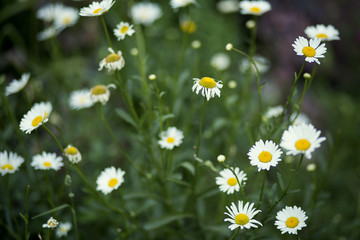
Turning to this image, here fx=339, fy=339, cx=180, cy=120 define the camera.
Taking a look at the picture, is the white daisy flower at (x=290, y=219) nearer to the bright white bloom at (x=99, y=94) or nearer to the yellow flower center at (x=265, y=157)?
the yellow flower center at (x=265, y=157)

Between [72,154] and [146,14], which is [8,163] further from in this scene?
[146,14]

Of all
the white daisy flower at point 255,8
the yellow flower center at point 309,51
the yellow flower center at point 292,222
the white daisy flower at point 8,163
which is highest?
the white daisy flower at point 255,8

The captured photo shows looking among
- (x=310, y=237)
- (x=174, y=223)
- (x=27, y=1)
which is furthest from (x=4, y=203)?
(x=27, y=1)

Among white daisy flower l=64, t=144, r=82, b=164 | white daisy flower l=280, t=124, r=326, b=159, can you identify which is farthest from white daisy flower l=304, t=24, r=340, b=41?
white daisy flower l=64, t=144, r=82, b=164

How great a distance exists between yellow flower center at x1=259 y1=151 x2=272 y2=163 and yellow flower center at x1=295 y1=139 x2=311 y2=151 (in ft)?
0.44

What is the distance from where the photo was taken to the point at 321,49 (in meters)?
1.31

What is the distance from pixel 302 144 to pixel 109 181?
3.12 ft

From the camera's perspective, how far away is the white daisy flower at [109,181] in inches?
63.9

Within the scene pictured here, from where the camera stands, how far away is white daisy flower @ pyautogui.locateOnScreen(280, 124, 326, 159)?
45.8 inches

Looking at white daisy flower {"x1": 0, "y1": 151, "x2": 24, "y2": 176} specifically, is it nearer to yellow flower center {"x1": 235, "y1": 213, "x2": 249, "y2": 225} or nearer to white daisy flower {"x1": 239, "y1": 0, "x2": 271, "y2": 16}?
yellow flower center {"x1": 235, "y1": 213, "x2": 249, "y2": 225}

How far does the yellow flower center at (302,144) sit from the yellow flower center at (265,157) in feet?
0.44

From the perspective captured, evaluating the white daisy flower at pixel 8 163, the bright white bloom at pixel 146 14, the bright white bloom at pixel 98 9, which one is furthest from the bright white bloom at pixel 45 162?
the bright white bloom at pixel 146 14

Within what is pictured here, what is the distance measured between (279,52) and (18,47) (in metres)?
2.66

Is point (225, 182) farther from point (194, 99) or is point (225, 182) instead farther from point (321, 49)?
point (194, 99)
